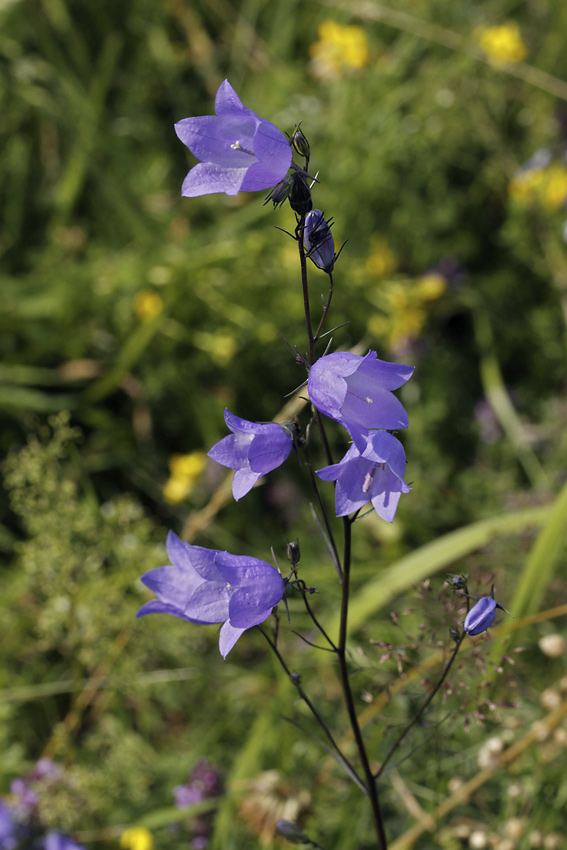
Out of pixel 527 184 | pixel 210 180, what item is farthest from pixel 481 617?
pixel 527 184

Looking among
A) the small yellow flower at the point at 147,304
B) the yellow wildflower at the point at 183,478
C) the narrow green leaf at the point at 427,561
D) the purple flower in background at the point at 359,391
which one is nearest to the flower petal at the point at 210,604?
the purple flower in background at the point at 359,391

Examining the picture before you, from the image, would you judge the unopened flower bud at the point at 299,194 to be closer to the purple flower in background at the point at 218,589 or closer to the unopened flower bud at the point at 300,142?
the unopened flower bud at the point at 300,142

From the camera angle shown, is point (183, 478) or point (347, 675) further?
point (183, 478)

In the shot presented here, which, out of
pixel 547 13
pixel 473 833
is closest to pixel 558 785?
pixel 473 833

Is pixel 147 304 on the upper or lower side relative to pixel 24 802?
upper

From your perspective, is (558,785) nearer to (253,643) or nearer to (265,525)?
(253,643)

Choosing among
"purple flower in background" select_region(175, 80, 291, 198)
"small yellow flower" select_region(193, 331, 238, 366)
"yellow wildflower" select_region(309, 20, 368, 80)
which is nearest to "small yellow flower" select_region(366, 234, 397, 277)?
"small yellow flower" select_region(193, 331, 238, 366)

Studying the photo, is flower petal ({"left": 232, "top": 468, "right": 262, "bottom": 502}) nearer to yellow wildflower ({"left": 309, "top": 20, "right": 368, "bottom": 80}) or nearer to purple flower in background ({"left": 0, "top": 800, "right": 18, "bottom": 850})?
purple flower in background ({"left": 0, "top": 800, "right": 18, "bottom": 850})

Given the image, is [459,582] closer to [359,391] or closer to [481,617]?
[481,617]
